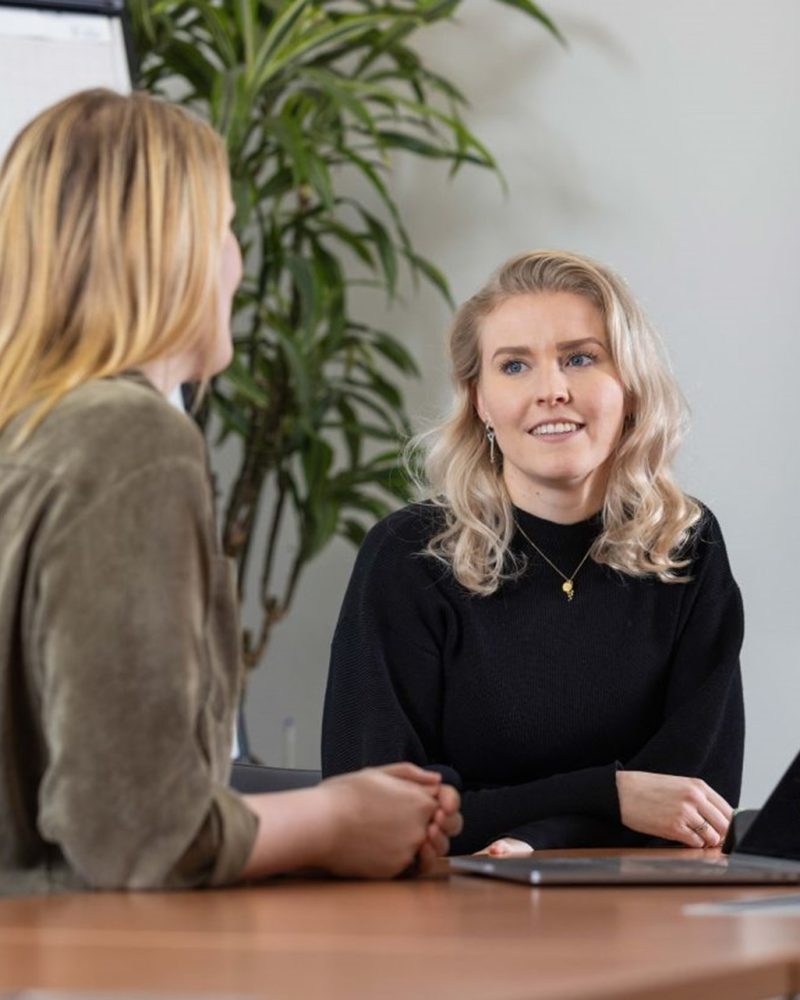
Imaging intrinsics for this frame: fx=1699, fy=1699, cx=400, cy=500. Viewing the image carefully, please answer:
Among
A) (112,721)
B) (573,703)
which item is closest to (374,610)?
(573,703)

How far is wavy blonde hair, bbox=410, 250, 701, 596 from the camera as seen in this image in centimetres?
225

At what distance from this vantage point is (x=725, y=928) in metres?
0.97

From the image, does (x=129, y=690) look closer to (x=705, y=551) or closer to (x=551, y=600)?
(x=551, y=600)

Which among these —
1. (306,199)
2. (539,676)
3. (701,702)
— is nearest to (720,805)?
(701,702)

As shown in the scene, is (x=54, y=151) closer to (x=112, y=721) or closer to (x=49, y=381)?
(x=49, y=381)

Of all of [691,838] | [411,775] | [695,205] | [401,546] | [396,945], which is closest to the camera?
[396,945]

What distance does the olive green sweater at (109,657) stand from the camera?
105cm

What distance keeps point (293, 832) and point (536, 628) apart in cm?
108

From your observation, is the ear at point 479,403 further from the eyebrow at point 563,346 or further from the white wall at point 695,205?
the white wall at point 695,205

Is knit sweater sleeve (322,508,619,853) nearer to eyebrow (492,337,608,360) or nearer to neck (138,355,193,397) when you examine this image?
eyebrow (492,337,608,360)

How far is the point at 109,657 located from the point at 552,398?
4.18 feet

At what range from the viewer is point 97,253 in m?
1.17

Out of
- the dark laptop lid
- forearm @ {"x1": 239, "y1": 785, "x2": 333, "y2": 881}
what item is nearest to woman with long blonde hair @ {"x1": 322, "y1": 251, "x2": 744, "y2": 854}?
the dark laptop lid

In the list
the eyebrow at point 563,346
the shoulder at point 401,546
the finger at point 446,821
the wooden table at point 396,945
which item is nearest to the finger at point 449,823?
the finger at point 446,821
